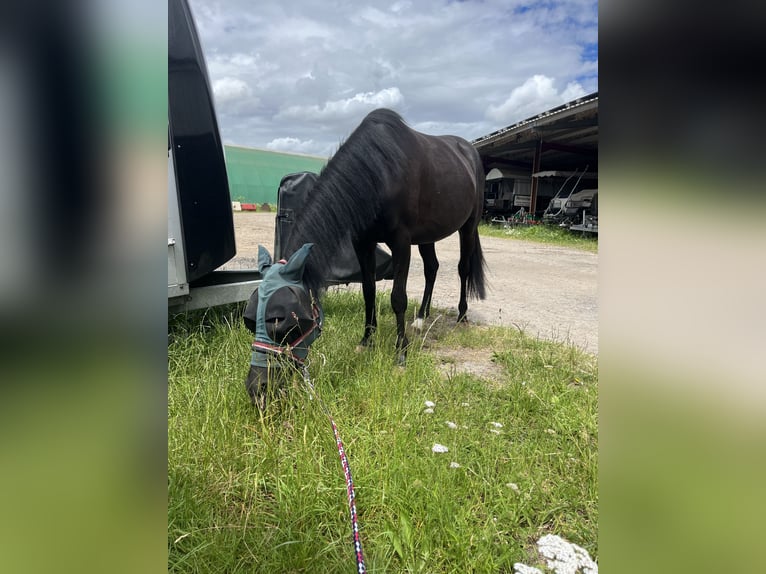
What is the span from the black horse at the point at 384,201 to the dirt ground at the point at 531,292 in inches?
37.4

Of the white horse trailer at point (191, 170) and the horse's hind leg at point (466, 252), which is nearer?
the white horse trailer at point (191, 170)

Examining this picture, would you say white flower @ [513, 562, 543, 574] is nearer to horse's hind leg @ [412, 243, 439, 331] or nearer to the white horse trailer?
the white horse trailer

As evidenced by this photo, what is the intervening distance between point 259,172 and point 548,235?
17939mm

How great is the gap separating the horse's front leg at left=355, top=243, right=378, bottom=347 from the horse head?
4.40 ft

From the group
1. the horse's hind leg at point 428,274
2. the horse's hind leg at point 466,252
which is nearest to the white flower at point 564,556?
the horse's hind leg at point 428,274

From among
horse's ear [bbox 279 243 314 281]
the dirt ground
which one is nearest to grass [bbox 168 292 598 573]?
horse's ear [bbox 279 243 314 281]

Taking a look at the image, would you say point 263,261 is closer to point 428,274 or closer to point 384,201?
point 384,201

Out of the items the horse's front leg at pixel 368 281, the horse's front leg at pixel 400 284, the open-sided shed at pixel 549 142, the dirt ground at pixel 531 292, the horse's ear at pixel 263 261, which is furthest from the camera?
the open-sided shed at pixel 549 142

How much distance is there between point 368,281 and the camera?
11.4 ft

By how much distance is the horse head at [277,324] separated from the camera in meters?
1.92

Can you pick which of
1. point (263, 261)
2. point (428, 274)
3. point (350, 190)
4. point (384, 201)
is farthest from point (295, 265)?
point (428, 274)

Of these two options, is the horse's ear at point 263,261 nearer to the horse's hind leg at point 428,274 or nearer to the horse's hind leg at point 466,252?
the horse's hind leg at point 428,274
